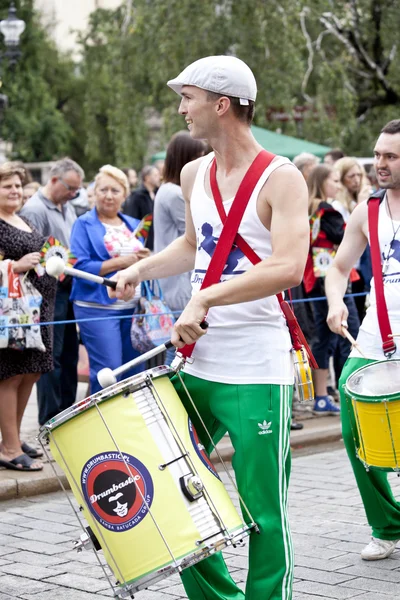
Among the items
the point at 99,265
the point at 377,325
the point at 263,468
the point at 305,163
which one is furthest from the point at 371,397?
the point at 305,163

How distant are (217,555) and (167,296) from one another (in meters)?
4.04

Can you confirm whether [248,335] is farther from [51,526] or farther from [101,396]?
[51,526]

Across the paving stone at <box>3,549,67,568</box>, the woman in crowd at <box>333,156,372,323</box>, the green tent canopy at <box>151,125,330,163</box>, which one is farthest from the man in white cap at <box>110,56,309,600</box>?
the green tent canopy at <box>151,125,330,163</box>

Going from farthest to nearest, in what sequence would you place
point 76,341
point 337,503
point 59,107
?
point 59,107 < point 76,341 < point 337,503

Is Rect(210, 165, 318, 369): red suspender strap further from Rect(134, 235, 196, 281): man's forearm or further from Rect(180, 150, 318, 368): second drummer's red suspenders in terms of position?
Rect(134, 235, 196, 281): man's forearm

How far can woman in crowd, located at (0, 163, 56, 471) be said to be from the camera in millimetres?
6762

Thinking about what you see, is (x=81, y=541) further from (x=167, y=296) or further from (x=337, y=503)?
(x=167, y=296)

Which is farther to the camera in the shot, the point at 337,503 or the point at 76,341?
the point at 76,341

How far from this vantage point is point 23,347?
669 cm

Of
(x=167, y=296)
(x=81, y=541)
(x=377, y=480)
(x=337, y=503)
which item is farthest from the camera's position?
(x=167, y=296)

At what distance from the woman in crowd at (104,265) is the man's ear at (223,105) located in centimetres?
391

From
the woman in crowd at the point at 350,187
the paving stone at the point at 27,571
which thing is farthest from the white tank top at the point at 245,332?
the woman in crowd at the point at 350,187

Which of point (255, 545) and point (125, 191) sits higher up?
point (125, 191)

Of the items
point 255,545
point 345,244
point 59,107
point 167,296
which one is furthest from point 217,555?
point 59,107
